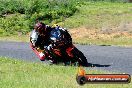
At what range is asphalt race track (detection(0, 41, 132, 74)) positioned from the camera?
1570cm

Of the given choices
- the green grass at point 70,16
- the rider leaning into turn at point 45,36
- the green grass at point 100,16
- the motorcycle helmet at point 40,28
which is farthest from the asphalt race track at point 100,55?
the green grass at point 100,16

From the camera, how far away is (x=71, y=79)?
12406mm

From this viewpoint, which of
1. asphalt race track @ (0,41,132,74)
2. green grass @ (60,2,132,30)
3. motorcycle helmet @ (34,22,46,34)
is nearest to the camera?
asphalt race track @ (0,41,132,74)

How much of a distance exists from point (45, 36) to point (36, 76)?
3.51 m

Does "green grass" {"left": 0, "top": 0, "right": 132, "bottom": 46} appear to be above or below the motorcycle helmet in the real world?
below

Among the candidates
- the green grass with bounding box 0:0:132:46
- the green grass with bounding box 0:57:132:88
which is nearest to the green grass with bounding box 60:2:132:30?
the green grass with bounding box 0:0:132:46

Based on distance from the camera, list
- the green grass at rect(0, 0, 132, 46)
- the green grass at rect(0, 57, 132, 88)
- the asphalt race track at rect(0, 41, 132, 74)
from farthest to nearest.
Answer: the green grass at rect(0, 0, 132, 46)
the asphalt race track at rect(0, 41, 132, 74)
the green grass at rect(0, 57, 132, 88)

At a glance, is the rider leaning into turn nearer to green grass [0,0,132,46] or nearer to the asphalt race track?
the asphalt race track

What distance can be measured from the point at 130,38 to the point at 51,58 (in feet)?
33.4

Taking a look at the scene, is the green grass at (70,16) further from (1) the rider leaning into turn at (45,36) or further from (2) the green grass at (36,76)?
(2) the green grass at (36,76)

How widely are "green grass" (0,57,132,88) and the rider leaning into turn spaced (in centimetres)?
93

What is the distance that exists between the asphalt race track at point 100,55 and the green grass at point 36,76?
1.12 meters

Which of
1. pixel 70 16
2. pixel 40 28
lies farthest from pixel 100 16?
pixel 40 28

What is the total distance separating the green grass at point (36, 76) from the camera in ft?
36.9
